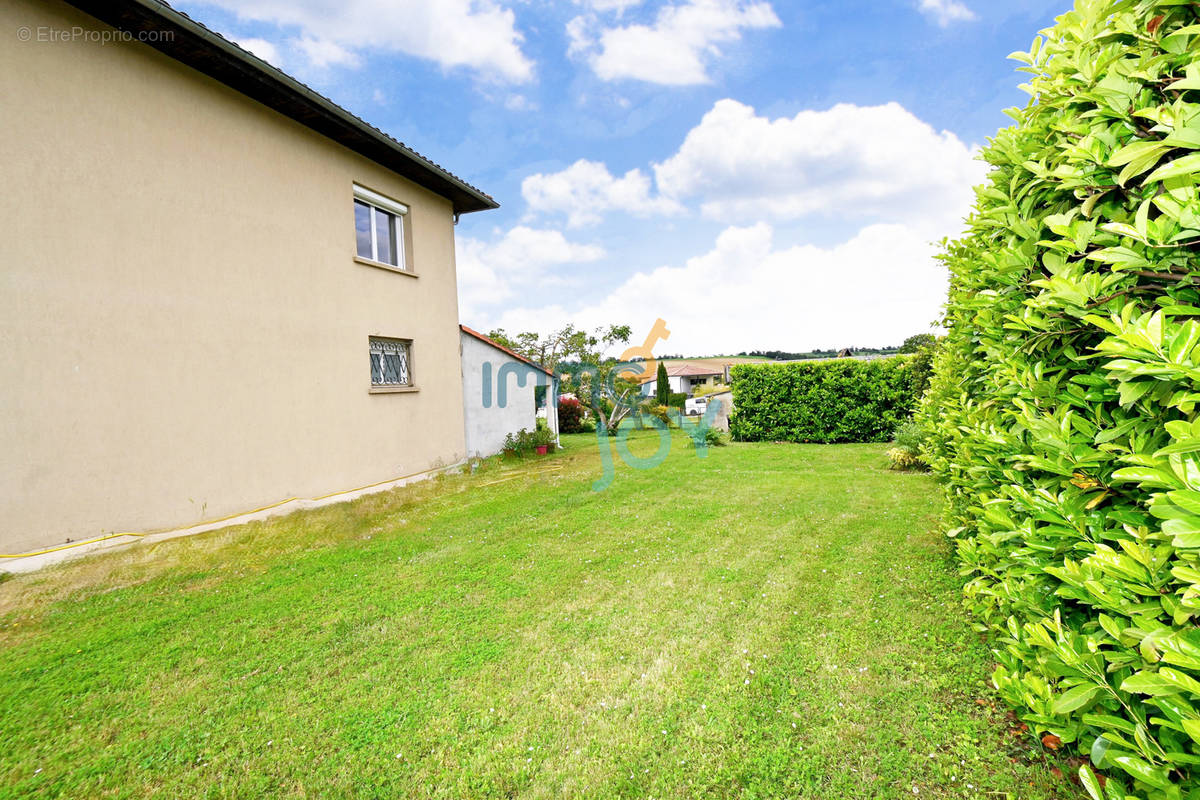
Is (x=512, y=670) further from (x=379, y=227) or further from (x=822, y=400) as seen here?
(x=822, y=400)

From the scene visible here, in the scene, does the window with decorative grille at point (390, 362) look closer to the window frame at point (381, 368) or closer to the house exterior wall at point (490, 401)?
the window frame at point (381, 368)

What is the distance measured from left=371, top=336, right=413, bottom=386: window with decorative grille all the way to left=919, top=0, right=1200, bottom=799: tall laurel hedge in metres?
9.60

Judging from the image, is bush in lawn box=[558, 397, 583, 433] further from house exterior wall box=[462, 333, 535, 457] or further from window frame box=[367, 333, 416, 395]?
window frame box=[367, 333, 416, 395]

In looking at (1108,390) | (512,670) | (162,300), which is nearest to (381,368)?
(162,300)

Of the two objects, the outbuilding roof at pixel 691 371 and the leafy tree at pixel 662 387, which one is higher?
the outbuilding roof at pixel 691 371

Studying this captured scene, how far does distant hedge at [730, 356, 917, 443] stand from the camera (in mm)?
14164

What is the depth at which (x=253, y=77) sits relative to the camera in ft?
22.5

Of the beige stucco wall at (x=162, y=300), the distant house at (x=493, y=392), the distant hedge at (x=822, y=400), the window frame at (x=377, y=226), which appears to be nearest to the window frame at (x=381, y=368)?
the beige stucco wall at (x=162, y=300)

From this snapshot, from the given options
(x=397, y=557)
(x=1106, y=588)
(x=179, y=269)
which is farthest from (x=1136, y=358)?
(x=179, y=269)

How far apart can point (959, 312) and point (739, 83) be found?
975cm

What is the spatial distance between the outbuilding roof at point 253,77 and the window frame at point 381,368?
11.7ft

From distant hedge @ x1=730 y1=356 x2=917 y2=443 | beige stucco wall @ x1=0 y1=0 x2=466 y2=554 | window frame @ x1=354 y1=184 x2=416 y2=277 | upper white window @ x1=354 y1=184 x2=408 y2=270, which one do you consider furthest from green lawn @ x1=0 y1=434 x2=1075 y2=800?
distant hedge @ x1=730 y1=356 x2=917 y2=443

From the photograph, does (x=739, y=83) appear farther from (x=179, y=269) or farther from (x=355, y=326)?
(x=179, y=269)

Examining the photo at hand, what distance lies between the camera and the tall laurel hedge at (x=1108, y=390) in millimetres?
1373
